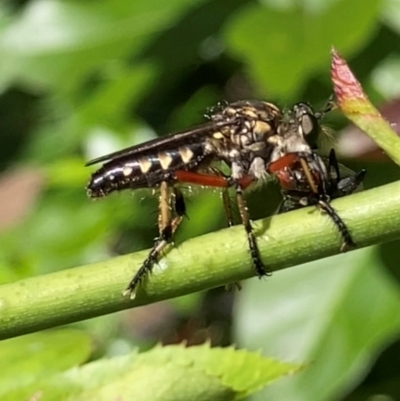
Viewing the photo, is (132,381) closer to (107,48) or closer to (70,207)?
(70,207)

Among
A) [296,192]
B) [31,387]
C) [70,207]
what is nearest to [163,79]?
[70,207]

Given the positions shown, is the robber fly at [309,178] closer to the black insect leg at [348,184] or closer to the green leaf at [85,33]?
the black insect leg at [348,184]

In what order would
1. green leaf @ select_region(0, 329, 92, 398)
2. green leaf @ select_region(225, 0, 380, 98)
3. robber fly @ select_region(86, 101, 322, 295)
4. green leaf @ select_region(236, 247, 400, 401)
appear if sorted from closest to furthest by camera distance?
green leaf @ select_region(0, 329, 92, 398) < robber fly @ select_region(86, 101, 322, 295) < green leaf @ select_region(236, 247, 400, 401) < green leaf @ select_region(225, 0, 380, 98)

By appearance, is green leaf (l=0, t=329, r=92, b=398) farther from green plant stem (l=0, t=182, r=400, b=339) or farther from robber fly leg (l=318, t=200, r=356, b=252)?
robber fly leg (l=318, t=200, r=356, b=252)

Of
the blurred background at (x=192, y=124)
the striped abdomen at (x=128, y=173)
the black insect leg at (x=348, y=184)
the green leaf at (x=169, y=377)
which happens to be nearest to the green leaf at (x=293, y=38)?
the blurred background at (x=192, y=124)

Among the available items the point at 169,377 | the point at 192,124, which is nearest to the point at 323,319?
the point at 192,124

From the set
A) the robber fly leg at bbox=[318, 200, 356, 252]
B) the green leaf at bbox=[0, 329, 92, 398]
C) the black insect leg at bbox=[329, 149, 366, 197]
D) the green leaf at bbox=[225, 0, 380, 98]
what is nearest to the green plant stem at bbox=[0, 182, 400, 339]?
the robber fly leg at bbox=[318, 200, 356, 252]

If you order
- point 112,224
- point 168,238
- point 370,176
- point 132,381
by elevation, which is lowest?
point 132,381
